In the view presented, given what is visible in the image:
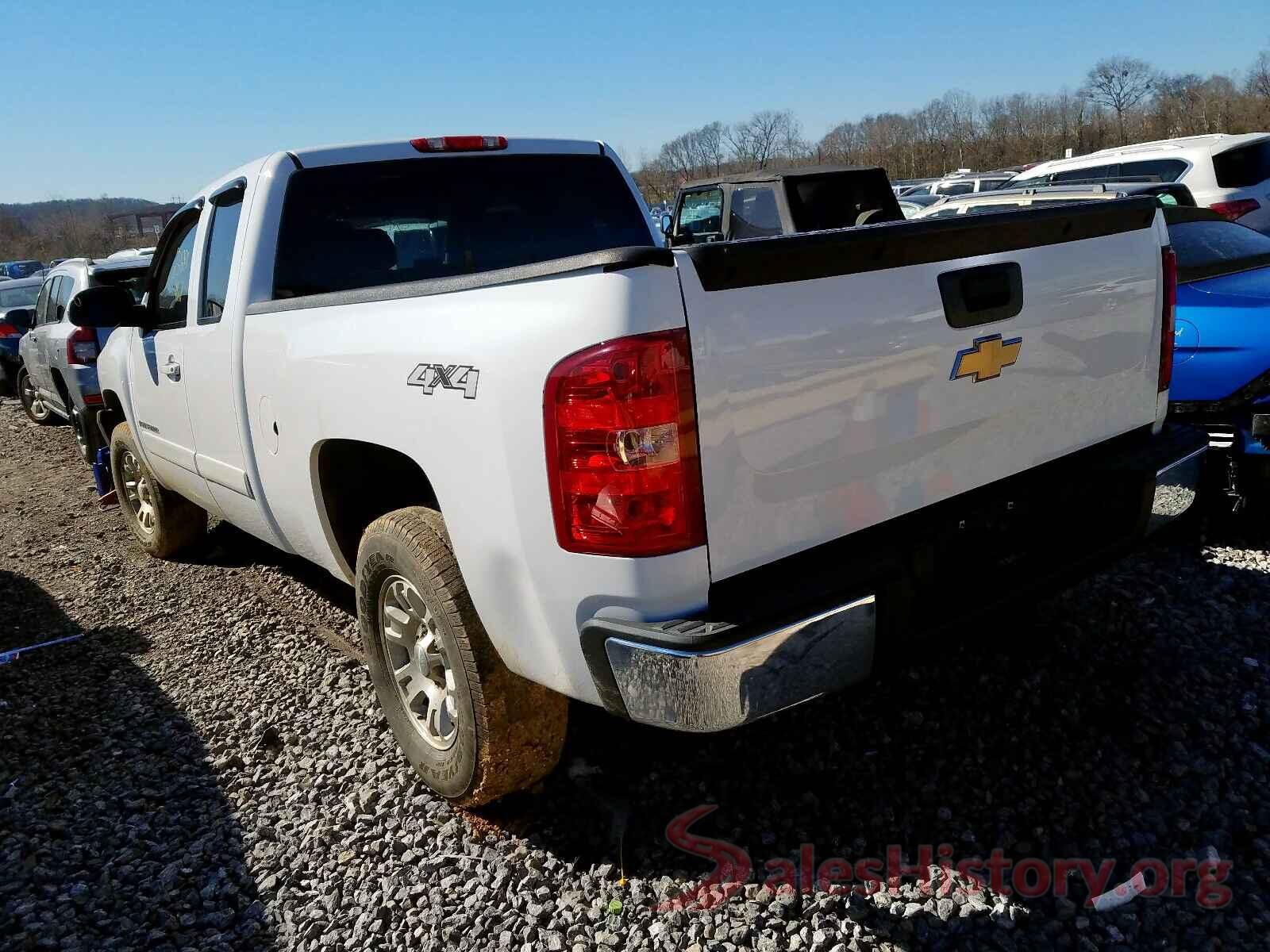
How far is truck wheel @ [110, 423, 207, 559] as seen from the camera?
17.7 feet

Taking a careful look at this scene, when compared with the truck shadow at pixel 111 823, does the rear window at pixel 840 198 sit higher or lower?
higher

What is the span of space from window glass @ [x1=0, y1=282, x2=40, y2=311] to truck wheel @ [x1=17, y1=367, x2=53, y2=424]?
303 centimetres

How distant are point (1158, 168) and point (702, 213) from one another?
5.93m

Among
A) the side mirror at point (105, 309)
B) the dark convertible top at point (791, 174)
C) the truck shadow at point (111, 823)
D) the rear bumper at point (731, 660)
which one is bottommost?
the truck shadow at point (111, 823)

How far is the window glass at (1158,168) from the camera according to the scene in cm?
1172

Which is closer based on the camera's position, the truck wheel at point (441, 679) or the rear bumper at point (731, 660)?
the rear bumper at point (731, 660)

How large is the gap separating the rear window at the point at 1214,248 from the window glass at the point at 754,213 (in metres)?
4.95

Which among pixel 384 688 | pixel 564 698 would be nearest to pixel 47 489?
pixel 384 688

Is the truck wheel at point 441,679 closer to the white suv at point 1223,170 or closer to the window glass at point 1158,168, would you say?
the white suv at point 1223,170

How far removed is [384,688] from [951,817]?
5.93ft

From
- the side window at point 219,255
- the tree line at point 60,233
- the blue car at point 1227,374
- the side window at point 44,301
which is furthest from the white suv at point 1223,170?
the tree line at point 60,233

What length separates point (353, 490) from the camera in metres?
3.22

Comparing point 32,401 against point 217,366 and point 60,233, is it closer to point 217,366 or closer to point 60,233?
point 217,366

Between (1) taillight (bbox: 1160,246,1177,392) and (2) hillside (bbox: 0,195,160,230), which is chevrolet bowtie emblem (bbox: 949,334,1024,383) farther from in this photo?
(2) hillside (bbox: 0,195,160,230)
